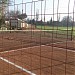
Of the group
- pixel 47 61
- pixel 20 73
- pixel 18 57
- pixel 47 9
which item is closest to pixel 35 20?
pixel 47 9

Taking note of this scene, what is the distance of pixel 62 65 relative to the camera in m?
10.5

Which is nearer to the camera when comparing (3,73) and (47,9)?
(47,9)

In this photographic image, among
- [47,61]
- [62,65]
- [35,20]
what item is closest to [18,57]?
[47,61]

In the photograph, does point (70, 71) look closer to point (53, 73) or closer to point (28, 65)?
point (53, 73)

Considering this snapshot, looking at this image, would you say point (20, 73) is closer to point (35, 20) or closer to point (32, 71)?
point (32, 71)

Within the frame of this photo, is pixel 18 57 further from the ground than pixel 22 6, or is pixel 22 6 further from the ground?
pixel 22 6

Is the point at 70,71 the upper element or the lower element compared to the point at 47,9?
lower

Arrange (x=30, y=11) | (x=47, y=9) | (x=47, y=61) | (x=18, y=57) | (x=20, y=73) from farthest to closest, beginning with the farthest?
(x=18, y=57) < (x=47, y=61) < (x=20, y=73) < (x=30, y=11) < (x=47, y=9)

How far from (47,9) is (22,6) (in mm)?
1012

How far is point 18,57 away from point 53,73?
379 cm

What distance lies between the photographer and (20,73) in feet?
29.7

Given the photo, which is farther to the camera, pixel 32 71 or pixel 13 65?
pixel 13 65

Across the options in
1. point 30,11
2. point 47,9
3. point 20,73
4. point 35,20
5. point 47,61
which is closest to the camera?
point 47,9

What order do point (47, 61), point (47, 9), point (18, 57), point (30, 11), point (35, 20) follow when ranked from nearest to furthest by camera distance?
point (47, 9), point (30, 11), point (35, 20), point (47, 61), point (18, 57)
